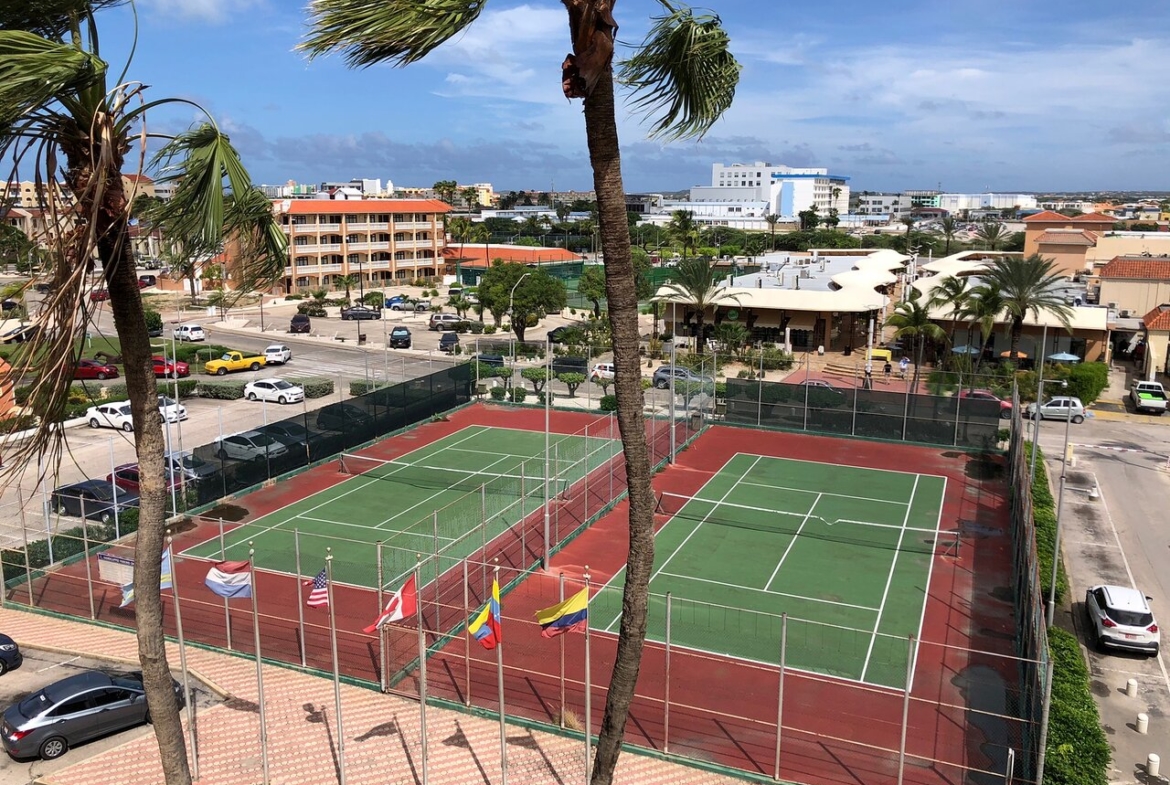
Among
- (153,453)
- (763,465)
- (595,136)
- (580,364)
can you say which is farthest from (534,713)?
(580,364)

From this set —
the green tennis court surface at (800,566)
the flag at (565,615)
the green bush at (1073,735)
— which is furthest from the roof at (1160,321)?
the flag at (565,615)

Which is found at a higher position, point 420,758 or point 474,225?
point 474,225

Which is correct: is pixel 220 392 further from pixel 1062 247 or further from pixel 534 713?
pixel 1062 247

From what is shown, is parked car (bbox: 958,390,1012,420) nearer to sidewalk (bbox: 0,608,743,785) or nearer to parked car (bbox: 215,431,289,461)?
parked car (bbox: 215,431,289,461)

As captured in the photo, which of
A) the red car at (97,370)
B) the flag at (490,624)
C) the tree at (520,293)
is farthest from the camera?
the tree at (520,293)

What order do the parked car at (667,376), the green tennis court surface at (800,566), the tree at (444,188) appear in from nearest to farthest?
the green tennis court surface at (800,566)
the parked car at (667,376)
the tree at (444,188)

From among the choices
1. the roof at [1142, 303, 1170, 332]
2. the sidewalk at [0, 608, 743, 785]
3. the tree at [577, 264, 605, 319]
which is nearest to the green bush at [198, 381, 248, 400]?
the tree at [577, 264, 605, 319]

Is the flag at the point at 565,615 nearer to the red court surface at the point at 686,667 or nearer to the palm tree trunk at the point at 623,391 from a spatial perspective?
the red court surface at the point at 686,667

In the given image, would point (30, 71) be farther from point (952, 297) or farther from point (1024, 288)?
point (952, 297)
